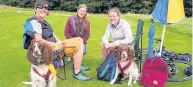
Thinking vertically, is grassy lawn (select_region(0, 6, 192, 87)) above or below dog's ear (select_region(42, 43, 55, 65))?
below

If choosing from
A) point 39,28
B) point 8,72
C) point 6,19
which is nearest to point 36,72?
point 39,28

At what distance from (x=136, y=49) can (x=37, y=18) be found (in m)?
2.32

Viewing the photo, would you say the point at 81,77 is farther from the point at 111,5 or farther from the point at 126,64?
the point at 111,5

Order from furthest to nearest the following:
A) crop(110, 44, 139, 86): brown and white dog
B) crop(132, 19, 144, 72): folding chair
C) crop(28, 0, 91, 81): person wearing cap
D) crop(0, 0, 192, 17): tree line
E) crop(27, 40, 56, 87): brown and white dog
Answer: crop(0, 0, 192, 17): tree line
crop(132, 19, 144, 72): folding chair
crop(110, 44, 139, 86): brown and white dog
crop(28, 0, 91, 81): person wearing cap
crop(27, 40, 56, 87): brown and white dog

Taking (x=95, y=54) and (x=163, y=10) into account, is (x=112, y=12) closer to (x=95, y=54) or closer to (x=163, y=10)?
(x=163, y=10)

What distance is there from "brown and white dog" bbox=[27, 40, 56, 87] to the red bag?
184cm

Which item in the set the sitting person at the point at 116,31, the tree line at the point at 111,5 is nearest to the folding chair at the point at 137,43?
the sitting person at the point at 116,31

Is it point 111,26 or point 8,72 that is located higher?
point 111,26

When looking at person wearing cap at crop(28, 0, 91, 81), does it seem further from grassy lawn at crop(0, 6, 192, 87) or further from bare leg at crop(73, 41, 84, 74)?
grassy lawn at crop(0, 6, 192, 87)

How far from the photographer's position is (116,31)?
739 cm

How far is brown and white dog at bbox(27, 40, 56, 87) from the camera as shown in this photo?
593 centimetres

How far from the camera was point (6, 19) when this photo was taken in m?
15.7

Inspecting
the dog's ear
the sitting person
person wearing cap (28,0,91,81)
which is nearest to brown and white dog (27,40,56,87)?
the dog's ear

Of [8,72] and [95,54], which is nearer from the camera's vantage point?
[8,72]
